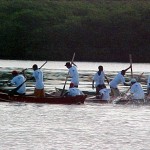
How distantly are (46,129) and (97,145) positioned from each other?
410 cm

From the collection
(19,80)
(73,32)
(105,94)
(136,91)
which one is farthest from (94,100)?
(73,32)

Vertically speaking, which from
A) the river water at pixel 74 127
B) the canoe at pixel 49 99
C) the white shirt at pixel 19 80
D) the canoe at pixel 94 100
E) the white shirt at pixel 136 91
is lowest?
the river water at pixel 74 127

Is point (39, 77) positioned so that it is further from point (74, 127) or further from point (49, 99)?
point (74, 127)

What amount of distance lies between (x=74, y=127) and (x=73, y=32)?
305 ft

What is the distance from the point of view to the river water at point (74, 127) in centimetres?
3072

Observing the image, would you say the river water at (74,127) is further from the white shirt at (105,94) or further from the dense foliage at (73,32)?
the dense foliage at (73,32)

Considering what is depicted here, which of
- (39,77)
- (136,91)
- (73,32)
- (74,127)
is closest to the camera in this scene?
(74,127)

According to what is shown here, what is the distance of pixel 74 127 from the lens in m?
35.2

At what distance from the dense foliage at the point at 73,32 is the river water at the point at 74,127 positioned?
75219 millimetres

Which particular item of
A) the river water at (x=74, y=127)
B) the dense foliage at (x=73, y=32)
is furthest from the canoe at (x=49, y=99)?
the dense foliage at (x=73, y=32)

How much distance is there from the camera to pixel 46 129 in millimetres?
34312

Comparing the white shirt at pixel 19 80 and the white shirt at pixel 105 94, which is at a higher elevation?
the white shirt at pixel 19 80

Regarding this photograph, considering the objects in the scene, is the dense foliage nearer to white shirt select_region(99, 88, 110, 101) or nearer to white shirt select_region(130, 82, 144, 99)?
white shirt select_region(99, 88, 110, 101)

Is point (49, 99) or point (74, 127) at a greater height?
point (49, 99)
